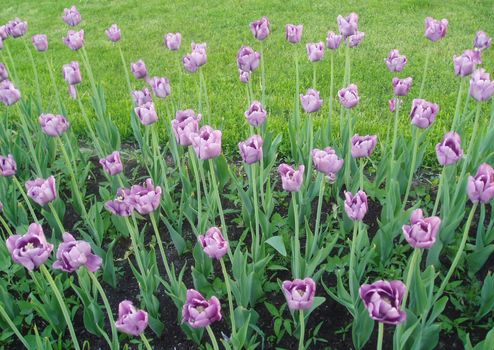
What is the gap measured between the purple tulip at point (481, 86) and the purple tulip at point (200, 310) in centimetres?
117

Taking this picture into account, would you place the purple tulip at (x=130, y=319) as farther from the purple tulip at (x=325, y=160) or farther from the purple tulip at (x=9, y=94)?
Result: the purple tulip at (x=9, y=94)

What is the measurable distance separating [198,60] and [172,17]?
421 cm

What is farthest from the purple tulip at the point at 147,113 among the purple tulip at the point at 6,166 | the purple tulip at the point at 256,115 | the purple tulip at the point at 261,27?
the purple tulip at the point at 261,27

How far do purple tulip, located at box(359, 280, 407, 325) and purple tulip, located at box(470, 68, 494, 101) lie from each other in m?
0.92

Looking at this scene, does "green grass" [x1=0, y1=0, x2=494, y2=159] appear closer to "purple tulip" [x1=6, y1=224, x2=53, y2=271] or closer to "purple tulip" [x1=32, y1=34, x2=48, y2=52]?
"purple tulip" [x1=32, y1=34, x2=48, y2=52]

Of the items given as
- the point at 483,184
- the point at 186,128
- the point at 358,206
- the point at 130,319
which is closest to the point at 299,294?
the point at 358,206

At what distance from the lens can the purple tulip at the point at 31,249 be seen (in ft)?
5.06

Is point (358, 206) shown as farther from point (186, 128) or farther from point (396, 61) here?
point (396, 61)

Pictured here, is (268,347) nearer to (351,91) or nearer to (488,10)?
(351,91)

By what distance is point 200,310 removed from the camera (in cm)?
150

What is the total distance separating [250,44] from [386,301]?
174 inches

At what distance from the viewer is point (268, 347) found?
79.8 inches

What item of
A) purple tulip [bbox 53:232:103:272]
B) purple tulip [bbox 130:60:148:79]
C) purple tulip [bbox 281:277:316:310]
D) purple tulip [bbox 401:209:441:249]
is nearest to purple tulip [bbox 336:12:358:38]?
purple tulip [bbox 130:60:148:79]

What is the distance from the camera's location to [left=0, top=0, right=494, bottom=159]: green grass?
395 cm
